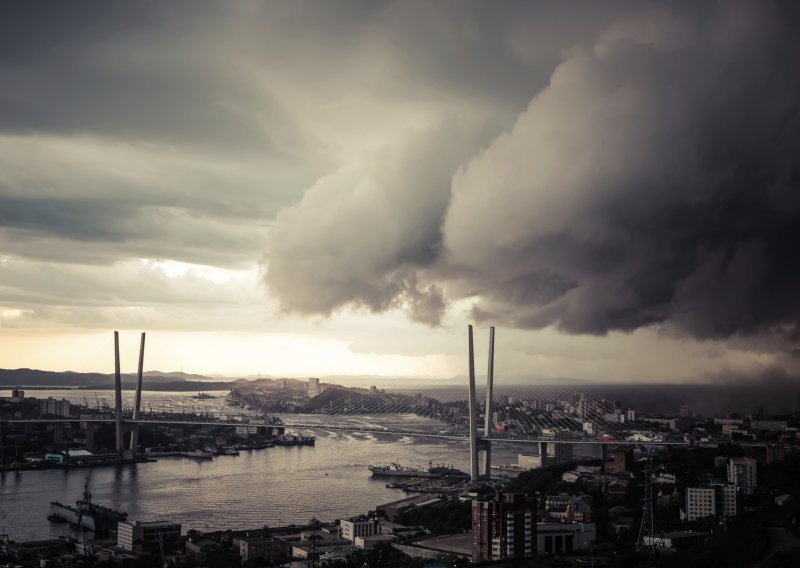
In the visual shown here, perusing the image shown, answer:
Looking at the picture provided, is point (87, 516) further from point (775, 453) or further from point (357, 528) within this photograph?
point (775, 453)

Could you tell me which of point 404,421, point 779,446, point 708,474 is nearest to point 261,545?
point 708,474

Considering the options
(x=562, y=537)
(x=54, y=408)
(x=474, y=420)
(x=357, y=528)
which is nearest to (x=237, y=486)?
(x=474, y=420)

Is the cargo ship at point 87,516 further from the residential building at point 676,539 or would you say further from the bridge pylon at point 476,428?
the residential building at point 676,539

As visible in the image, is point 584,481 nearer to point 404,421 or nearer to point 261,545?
point 261,545

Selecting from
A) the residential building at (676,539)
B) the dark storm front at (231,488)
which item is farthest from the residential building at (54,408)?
the residential building at (676,539)

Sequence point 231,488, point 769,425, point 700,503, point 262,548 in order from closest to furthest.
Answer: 1. point 262,548
2. point 700,503
3. point 231,488
4. point 769,425

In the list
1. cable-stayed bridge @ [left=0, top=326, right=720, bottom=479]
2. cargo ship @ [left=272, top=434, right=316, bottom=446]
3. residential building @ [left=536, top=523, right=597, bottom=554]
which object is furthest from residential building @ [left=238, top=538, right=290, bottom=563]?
cargo ship @ [left=272, top=434, right=316, bottom=446]

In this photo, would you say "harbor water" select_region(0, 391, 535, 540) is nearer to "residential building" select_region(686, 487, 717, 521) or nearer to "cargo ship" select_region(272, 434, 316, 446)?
"cargo ship" select_region(272, 434, 316, 446)
